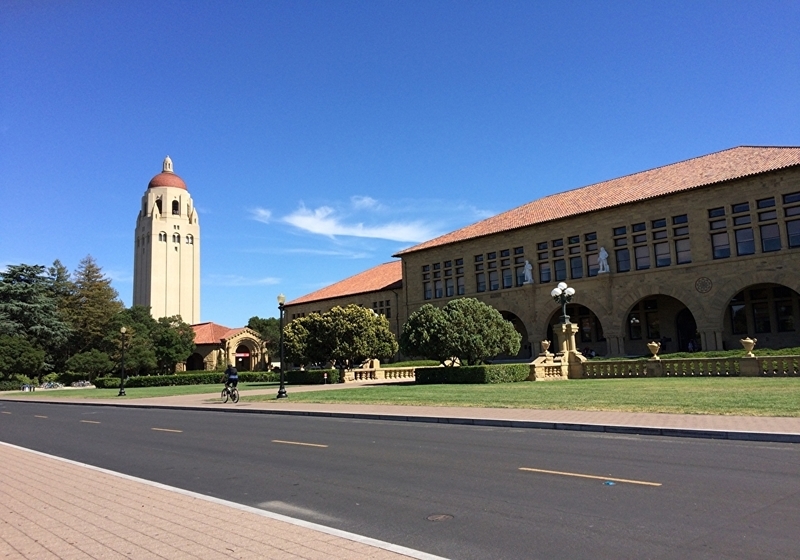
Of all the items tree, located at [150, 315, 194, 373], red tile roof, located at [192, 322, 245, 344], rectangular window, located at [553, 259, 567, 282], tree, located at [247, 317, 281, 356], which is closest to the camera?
rectangular window, located at [553, 259, 567, 282]

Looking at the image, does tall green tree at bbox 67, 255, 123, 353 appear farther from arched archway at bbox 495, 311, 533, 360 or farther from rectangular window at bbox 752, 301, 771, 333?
rectangular window at bbox 752, 301, 771, 333

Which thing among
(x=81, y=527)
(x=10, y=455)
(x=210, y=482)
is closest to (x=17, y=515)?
(x=81, y=527)

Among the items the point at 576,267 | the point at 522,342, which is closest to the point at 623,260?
the point at 576,267

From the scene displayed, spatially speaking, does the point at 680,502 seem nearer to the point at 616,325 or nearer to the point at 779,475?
the point at 779,475

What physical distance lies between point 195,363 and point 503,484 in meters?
82.2

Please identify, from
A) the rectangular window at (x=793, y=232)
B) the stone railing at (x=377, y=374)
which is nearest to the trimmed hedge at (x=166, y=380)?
the stone railing at (x=377, y=374)

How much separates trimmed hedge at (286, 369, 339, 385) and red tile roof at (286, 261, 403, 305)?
21.9 metres

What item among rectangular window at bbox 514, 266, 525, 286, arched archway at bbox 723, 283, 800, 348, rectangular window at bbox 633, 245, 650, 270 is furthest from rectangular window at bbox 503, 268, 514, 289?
arched archway at bbox 723, 283, 800, 348

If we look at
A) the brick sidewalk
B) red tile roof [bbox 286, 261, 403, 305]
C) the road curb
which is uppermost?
red tile roof [bbox 286, 261, 403, 305]

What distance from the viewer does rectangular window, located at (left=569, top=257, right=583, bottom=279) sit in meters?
47.2

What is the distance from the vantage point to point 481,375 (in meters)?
31.9

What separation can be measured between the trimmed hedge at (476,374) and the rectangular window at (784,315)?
18682 millimetres

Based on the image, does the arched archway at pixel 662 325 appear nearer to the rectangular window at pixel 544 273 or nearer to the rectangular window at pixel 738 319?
the rectangular window at pixel 738 319

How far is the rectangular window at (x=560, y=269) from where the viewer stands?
48069 mm
